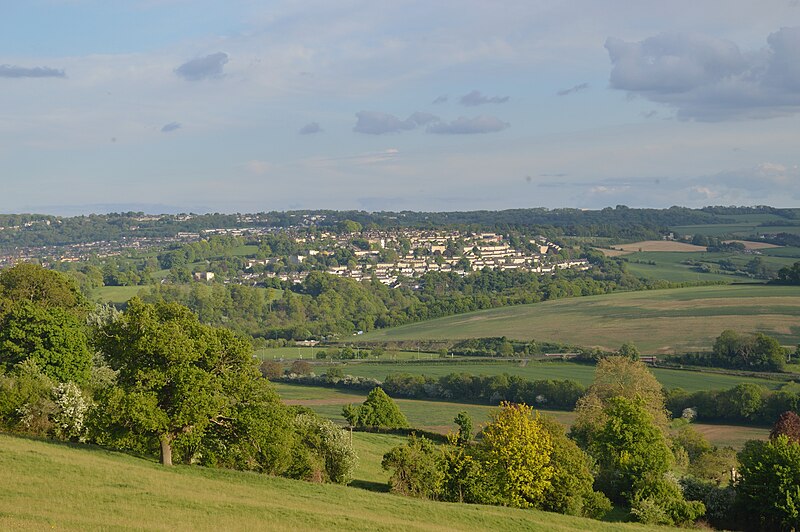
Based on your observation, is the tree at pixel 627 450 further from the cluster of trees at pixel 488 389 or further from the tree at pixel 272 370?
the tree at pixel 272 370

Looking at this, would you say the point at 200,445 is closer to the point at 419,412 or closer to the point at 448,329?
the point at 419,412

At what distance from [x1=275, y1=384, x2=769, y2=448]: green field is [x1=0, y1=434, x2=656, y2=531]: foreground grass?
15.1 metres

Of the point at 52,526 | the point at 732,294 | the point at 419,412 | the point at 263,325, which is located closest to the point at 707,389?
the point at 419,412

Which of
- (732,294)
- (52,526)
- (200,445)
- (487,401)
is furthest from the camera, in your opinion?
(732,294)

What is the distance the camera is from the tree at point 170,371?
123 feet

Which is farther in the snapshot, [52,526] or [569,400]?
[569,400]

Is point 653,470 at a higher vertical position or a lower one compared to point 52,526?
lower

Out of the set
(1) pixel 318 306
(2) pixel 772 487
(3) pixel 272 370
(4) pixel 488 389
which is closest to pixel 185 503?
(2) pixel 772 487

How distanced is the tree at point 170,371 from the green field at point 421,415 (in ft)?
47.0

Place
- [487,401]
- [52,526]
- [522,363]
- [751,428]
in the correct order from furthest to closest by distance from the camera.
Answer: [522,363] → [487,401] → [751,428] → [52,526]

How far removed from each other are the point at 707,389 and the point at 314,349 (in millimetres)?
68210

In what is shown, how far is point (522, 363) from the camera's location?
116m

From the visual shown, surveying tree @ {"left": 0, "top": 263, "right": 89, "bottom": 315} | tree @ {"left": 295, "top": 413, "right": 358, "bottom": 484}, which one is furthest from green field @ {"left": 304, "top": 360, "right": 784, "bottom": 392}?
tree @ {"left": 295, "top": 413, "right": 358, "bottom": 484}

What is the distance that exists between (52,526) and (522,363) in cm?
9458
